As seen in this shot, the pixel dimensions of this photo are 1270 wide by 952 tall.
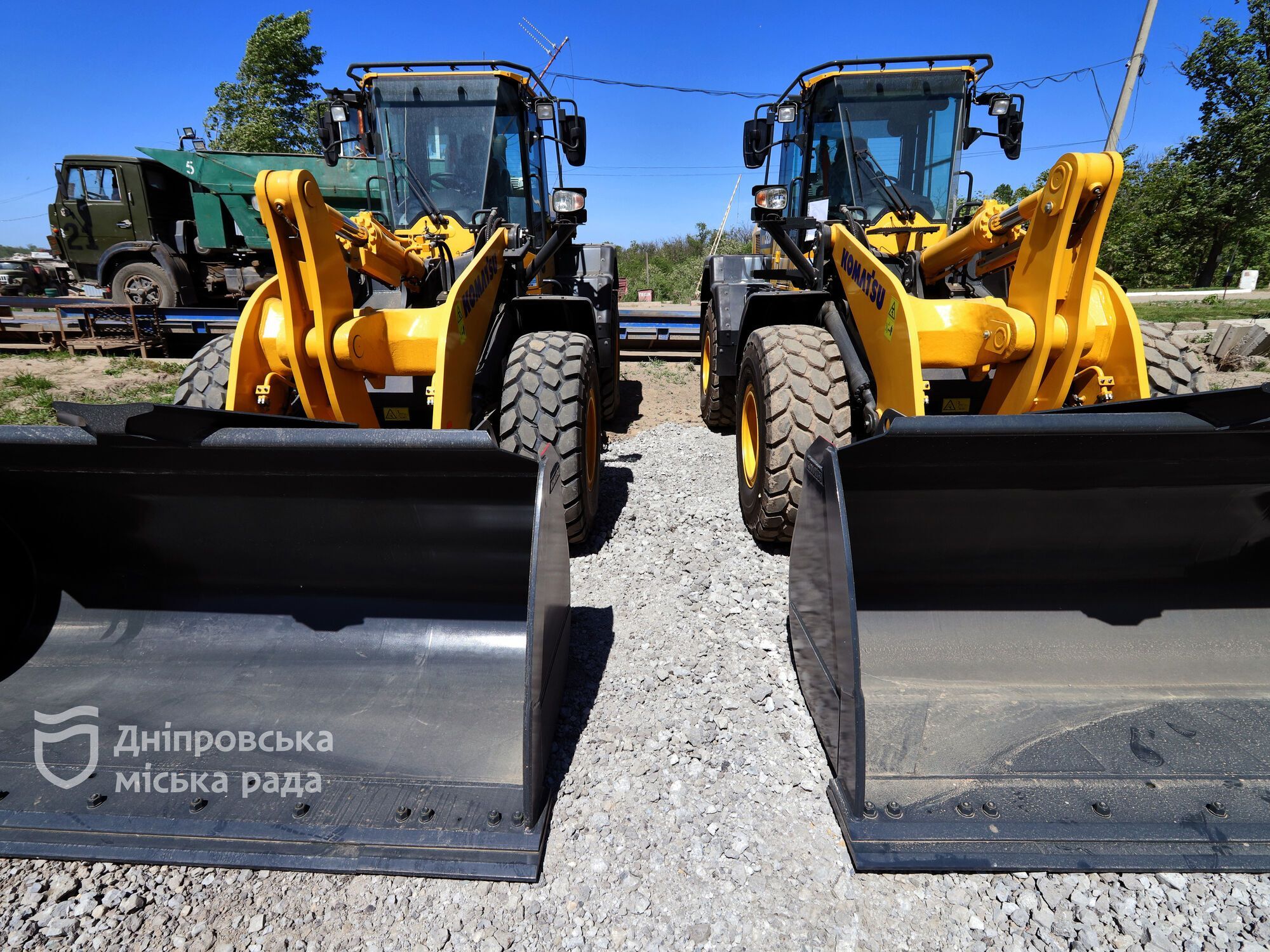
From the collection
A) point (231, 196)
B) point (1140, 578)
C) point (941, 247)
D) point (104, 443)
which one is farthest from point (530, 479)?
point (231, 196)

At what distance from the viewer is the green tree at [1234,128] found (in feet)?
76.7

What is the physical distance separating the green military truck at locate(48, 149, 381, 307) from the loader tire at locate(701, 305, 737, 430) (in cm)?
894

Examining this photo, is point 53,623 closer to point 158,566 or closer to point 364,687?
point 158,566

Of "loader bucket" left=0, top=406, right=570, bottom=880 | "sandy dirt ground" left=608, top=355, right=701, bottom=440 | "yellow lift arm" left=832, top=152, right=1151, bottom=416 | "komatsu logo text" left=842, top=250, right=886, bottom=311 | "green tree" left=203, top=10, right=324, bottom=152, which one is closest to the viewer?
"loader bucket" left=0, top=406, right=570, bottom=880

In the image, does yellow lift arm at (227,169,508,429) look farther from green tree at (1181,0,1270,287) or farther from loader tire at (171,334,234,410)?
green tree at (1181,0,1270,287)

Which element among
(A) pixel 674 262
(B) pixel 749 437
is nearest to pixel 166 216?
(B) pixel 749 437

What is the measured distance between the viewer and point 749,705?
2.51 m

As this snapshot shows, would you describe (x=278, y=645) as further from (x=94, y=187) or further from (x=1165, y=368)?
(x=94, y=187)

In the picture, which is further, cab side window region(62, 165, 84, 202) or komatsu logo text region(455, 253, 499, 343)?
cab side window region(62, 165, 84, 202)

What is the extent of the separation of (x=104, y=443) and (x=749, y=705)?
101 inches

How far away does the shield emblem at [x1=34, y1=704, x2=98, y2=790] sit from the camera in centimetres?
199

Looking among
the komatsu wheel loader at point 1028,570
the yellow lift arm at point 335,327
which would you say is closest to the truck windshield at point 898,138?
the komatsu wheel loader at point 1028,570

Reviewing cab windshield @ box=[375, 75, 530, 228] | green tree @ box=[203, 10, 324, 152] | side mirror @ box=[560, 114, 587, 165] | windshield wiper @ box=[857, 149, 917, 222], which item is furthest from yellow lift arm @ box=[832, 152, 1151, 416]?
green tree @ box=[203, 10, 324, 152]

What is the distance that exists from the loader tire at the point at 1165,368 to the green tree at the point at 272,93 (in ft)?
85.1
